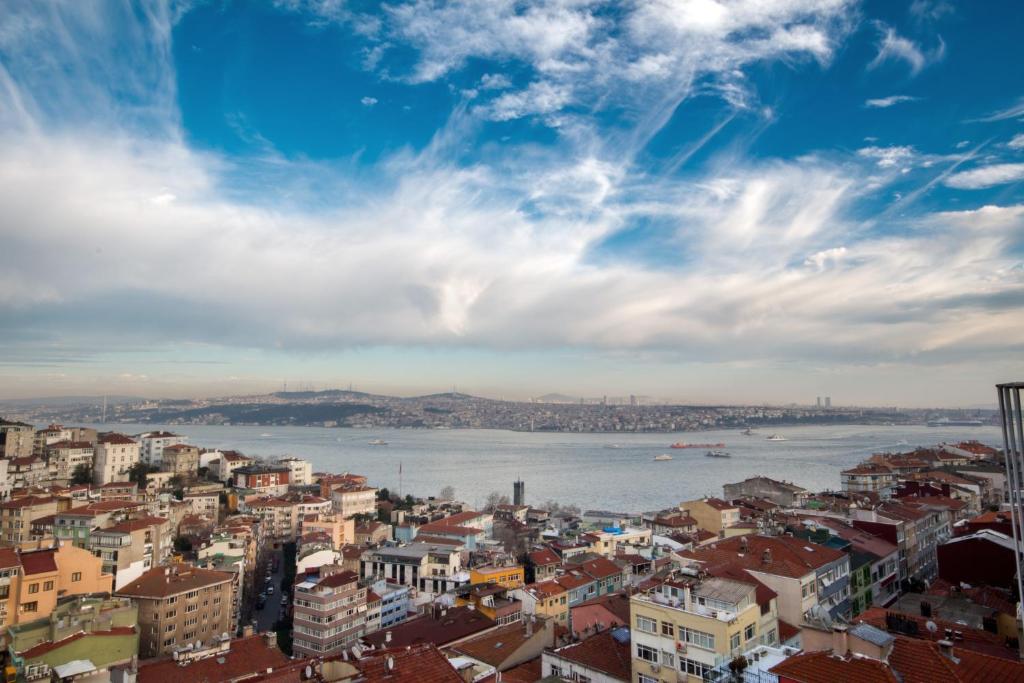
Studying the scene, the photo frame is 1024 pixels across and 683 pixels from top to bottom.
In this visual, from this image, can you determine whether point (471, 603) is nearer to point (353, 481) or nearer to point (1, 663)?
point (1, 663)

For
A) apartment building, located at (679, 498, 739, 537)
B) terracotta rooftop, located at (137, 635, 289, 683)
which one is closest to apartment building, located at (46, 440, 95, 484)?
terracotta rooftop, located at (137, 635, 289, 683)

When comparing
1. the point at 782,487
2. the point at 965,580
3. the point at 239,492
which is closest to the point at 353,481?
the point at 239,492

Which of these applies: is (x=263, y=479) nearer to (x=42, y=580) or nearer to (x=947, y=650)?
(x=42, y=580)

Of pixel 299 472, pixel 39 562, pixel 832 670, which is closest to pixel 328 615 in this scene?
pixel 39 562

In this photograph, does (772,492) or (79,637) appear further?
(772,492)

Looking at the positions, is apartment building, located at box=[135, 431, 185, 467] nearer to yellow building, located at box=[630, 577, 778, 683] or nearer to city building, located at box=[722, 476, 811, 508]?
city building, located at box=[722, 476, 811, 508]

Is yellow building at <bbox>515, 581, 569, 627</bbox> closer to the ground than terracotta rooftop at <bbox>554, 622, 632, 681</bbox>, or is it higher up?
closer to the ground

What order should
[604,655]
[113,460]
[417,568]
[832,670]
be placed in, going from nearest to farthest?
[832,670], [604,655], [417,568], [113,460]
